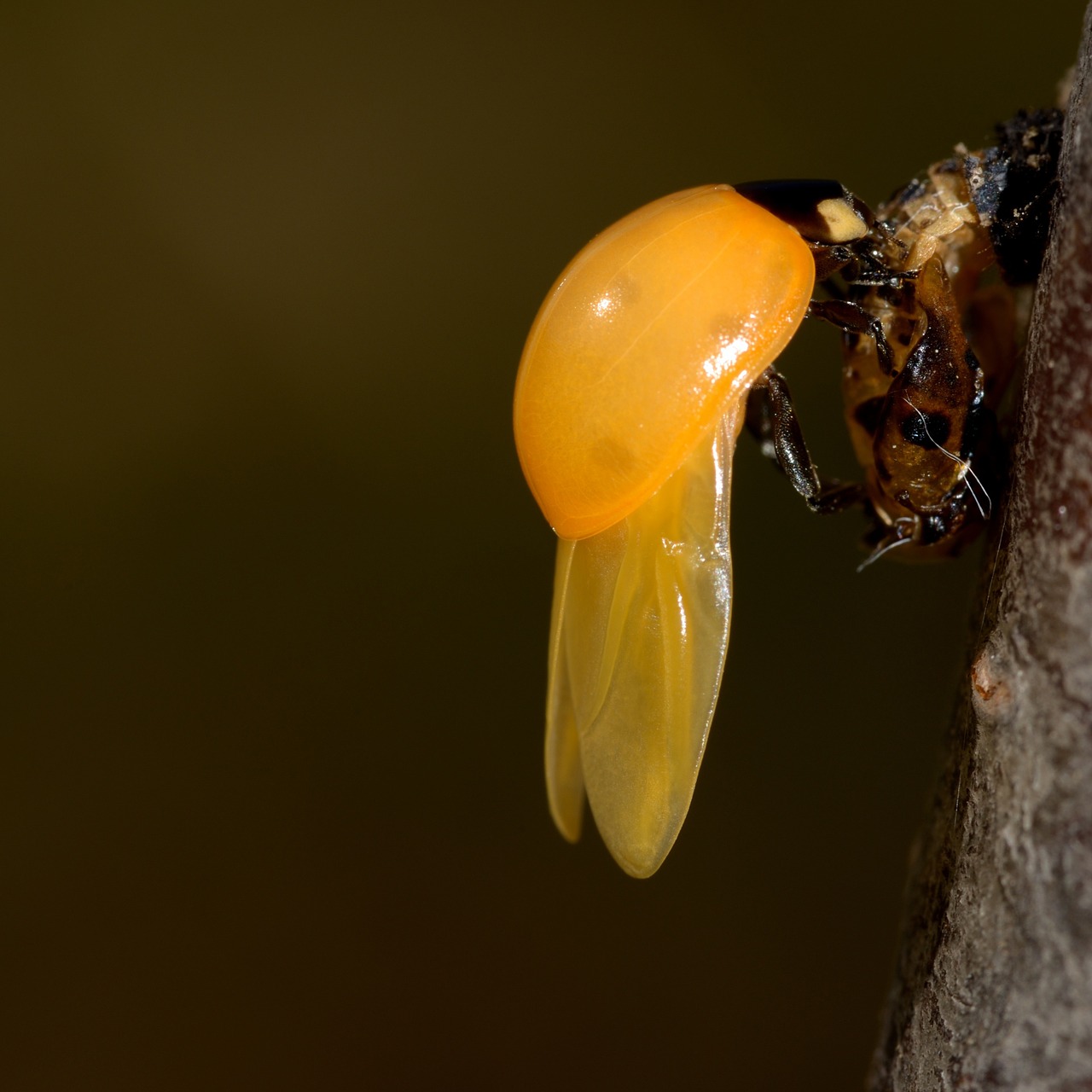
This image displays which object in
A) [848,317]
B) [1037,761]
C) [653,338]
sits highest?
[653,338]

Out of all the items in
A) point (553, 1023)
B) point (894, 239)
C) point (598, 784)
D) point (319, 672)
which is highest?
point (894, 239)

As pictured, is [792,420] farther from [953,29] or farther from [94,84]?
[94,84]

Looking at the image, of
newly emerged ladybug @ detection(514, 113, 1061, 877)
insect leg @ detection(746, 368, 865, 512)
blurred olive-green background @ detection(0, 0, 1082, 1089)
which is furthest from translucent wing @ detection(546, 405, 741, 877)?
blurred olive-green background @ detection(0, 0, 1082, 1089)

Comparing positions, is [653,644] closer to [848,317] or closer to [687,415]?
[687,415]

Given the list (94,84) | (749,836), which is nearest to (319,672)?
(749,836)

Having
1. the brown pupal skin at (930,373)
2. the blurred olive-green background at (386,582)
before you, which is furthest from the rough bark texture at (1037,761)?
the blurred olive-green background at (386,582)

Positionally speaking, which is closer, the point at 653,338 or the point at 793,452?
the point at 653,338

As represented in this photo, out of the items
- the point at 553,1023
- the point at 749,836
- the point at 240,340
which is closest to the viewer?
the point at 553,1023

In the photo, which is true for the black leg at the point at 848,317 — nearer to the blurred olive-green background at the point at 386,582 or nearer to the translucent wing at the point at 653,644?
the translucent wing at the point at 653,644

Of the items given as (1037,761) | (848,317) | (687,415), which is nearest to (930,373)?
(848,317)
